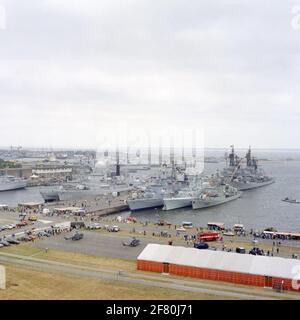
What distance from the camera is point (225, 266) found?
16969mm

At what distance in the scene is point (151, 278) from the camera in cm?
1733

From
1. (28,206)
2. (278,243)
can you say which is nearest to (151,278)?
(278,243)

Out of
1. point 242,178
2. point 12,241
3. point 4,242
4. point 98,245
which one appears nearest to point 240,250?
point 98,245

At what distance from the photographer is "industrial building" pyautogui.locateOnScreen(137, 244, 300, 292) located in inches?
635

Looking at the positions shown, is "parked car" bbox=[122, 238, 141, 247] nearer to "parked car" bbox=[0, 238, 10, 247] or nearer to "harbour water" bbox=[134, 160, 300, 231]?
"parked car" bbox=[0, 238, 10, 247]

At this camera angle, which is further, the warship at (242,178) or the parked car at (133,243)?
the warship at (242,178)

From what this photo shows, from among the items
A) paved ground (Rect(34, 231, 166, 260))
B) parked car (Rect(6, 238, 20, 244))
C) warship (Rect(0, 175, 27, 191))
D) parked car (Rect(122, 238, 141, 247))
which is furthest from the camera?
warship (Rect(0, 175, 27, 191))

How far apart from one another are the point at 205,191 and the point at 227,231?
78.9 feet

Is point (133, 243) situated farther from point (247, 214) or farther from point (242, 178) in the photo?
point (242, 178)

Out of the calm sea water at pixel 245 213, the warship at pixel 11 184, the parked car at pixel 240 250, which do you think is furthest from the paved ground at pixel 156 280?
the warship at pixel 11 184

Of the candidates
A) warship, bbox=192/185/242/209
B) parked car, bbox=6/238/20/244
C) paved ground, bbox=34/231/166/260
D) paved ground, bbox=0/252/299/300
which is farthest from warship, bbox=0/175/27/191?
paved ground, bbox=0/252/299/300

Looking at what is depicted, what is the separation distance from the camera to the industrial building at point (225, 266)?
16.1 meters

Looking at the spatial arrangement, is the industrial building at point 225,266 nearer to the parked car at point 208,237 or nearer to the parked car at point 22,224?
the parked car at point 208,237
